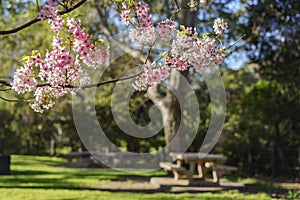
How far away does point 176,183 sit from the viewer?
8.52 meters

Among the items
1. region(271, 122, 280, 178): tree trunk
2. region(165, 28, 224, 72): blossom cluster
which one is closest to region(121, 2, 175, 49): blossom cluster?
region(165, 28, 224, 72): blossom cluster

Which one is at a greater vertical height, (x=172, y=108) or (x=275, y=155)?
(x=172, y=108)

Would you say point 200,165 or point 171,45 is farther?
point 200,165

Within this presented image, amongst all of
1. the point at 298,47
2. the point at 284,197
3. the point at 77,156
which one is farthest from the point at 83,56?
the point at 77,156

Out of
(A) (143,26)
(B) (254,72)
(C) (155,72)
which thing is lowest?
(C) (155,72)

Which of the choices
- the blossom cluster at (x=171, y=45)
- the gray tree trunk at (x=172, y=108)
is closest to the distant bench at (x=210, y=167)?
the gray tree trunk at (x=172, y=108)

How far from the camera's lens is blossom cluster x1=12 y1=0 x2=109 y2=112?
2.73 metres

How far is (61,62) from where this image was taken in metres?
2.74

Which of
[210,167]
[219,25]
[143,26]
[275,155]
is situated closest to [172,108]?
[210,167]

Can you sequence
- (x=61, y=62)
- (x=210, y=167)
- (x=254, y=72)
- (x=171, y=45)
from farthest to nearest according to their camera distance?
(x=254, y=72), (x=210, y=167), (x=171, y=45), (x=61, y=62)

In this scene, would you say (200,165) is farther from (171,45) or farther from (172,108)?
(171,45)

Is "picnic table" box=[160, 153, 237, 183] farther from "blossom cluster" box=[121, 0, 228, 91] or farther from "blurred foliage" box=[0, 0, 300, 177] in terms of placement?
"blossom cluster" box=[121, 0, 228, 91]

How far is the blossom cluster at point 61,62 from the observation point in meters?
2.73

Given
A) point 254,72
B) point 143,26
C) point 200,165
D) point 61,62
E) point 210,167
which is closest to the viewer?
point 61,62
